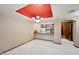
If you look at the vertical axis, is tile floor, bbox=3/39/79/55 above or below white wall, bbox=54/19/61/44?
below

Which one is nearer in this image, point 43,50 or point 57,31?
point 43,50

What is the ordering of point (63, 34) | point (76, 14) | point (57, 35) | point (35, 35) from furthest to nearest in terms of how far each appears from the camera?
point (63, 34), point (35, 35), point (57, 35), point (76, 14)

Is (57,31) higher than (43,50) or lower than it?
higher

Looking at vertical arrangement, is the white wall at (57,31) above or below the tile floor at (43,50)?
above

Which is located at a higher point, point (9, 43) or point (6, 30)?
point (6, 30)

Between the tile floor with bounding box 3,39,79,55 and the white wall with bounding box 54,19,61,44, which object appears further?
the white wall with bounding box 54,19,61,44

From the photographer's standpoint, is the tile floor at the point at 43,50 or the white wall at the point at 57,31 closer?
the tile floor at the point at 43,50

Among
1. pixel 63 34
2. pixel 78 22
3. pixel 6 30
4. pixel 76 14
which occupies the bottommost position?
pixel 63 34

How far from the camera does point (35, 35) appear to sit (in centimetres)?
927
